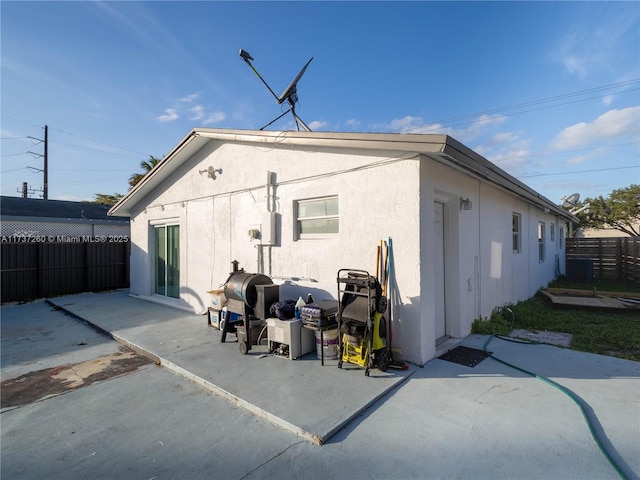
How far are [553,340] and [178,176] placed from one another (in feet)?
30.1

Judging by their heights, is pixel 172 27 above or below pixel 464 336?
above

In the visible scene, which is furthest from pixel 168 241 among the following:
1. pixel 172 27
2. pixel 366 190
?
pixel 366 190

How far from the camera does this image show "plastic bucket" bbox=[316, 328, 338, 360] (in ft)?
13.2

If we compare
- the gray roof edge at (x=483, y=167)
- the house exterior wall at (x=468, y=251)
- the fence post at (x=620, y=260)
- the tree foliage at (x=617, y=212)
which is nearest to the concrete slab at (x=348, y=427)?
the house exterior wall at (x=468, y=251)

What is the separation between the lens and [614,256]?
502 inches

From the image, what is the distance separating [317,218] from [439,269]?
7.28 ft

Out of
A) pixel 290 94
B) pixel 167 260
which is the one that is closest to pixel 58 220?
pixel 167 260

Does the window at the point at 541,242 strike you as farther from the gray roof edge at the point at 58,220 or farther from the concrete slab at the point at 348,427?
the gray roof edge at the point at 58,220

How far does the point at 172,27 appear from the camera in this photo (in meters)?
6.06

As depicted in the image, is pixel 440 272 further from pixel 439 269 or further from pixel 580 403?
pixel 580 403

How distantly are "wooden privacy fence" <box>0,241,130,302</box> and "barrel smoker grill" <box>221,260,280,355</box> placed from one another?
9.29 metres

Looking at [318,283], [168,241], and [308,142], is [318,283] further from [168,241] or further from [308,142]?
[168,241]

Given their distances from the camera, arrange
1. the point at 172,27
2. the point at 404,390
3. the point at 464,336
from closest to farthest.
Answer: the point at 404,390 < the point at 464,336 < the point at 172,27

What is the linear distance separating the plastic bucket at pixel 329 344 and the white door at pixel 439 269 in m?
1.82
